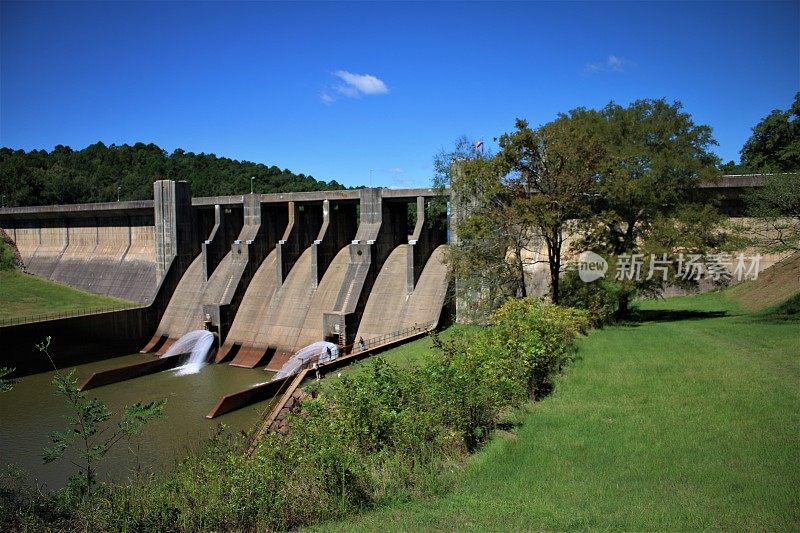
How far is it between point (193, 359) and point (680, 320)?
21898 millimetres

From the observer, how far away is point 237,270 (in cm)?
3159

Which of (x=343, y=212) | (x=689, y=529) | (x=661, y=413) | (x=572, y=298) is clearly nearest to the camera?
(x=689, y=529)

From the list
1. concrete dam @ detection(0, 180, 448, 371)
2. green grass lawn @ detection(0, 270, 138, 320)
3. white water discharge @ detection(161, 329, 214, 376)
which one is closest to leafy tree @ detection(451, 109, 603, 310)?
concrete dam @ detection(0, 180, 448, 371)

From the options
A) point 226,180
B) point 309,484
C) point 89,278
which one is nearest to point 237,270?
point 89,278

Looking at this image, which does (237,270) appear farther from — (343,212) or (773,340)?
A: (773,340)

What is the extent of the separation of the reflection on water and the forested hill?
48.1 m

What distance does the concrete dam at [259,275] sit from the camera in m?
26.8

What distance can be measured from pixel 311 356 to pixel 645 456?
58.7 feet

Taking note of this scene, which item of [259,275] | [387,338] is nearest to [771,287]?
[387,338]

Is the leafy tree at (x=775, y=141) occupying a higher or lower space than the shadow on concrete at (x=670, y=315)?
higher

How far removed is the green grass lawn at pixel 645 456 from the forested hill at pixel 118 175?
63.5 meters

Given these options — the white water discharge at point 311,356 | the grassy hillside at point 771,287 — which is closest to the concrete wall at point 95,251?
the white water discharge at point 311,356

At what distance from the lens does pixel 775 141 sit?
4012 cm

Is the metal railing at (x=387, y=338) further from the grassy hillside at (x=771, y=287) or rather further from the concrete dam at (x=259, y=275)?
the grassy hillside at (x=771, y=287)
